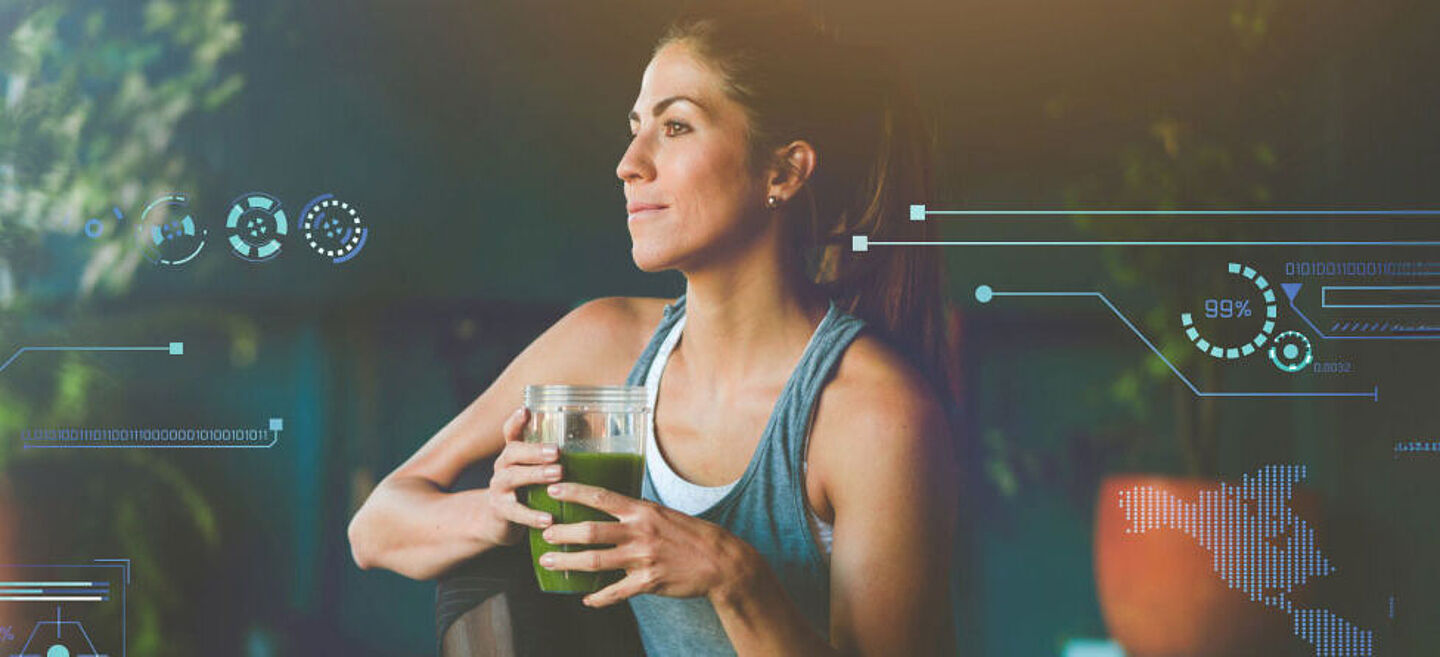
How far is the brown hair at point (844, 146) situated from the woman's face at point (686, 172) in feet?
0.12

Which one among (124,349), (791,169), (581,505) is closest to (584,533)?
(581,505)

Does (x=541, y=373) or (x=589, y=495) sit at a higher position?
(x=541, y=373)

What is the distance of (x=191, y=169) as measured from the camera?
98.3 inches

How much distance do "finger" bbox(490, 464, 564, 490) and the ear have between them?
70cm

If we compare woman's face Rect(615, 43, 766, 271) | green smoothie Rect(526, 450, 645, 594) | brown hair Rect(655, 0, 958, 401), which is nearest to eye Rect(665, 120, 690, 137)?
woman's face Rect(615, 43, 766, 271)

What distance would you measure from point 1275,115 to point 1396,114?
230 mm

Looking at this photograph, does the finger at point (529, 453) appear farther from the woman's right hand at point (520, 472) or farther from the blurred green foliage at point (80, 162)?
the blurred green foliage at point (80, 162)

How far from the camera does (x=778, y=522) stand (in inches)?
89.0

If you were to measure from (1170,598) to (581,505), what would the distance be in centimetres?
115

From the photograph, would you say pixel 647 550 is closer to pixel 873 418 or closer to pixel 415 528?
pixel 873 418

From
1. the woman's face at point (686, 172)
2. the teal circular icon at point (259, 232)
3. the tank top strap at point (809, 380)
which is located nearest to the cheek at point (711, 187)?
the woman's face at point (686, 172)

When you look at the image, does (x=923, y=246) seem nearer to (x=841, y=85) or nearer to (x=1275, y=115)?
(x=841, y=85)

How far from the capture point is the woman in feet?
7.36

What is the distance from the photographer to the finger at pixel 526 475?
6.36 feet
